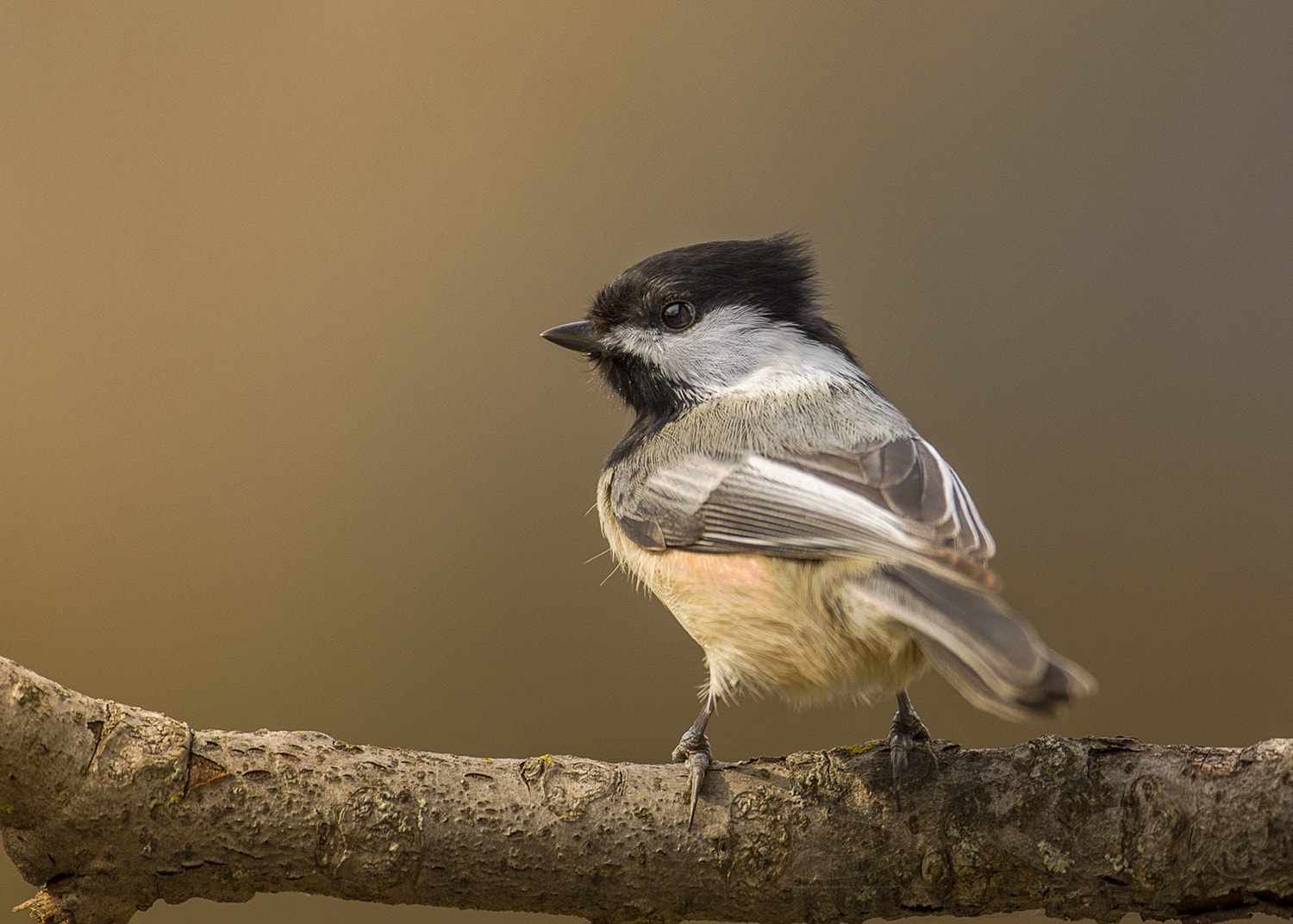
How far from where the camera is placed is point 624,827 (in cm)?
119

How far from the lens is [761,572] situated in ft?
4.03

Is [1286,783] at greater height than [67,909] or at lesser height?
greater

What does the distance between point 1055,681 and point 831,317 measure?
107 cm

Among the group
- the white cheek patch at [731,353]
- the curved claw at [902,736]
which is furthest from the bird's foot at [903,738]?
the white cheek patch at [731,353]

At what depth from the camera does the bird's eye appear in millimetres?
1589

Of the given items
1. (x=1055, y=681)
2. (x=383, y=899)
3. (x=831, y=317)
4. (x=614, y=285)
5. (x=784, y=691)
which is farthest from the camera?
(x=831, y=317)

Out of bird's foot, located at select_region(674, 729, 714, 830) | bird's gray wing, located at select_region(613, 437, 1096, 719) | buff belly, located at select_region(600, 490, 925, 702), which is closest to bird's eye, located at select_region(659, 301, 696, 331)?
bird's gray wing, located at select_region(613, 437, 1096, 719)

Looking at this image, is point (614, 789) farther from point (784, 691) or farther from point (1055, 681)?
point (1055, 681)

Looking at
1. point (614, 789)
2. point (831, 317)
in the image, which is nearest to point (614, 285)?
point (831, 317)

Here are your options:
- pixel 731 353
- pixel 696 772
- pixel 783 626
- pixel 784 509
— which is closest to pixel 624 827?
pixel 696 772

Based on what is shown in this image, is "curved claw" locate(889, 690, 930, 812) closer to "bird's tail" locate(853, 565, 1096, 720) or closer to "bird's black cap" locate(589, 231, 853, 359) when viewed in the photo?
"bird's tail" locate(853, 565, 1096, 720)

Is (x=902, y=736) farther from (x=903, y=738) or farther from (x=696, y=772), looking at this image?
(x=696, y=772)

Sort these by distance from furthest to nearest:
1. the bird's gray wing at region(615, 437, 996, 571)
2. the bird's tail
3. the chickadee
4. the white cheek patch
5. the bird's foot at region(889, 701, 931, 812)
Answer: the white cheek patch, the bird's foot at region(889, 701, 931, 812), the bird's gray wing at region(615, 437, 996, 571), the chickadee, the bird's tail

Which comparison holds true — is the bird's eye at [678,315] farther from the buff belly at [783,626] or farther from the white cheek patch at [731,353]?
the buff belly at [783,626]
